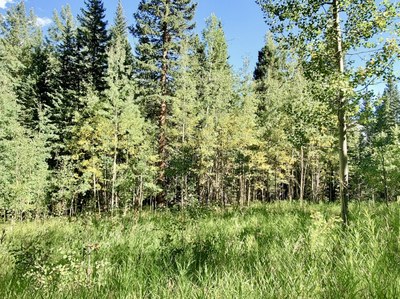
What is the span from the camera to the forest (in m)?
3.15

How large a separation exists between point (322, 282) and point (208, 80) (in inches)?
1354

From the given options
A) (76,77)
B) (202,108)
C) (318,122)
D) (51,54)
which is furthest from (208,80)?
(318,122)

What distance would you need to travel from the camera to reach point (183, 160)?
24000mm

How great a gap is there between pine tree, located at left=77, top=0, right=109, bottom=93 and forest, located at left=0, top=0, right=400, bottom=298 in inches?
5.9

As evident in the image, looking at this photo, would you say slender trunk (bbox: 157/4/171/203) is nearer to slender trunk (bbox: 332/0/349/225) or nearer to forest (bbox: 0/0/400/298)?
forest (bbox: 0/0/400/298)

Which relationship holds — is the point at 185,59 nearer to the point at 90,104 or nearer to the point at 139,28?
the point at 139,28

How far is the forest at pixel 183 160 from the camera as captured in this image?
10.3 ft

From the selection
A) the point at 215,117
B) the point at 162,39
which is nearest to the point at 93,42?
the point at 162,39

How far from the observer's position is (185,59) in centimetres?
2816

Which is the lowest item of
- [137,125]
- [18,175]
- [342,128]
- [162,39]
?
[18,175]

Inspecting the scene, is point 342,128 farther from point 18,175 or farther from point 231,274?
point 18,175

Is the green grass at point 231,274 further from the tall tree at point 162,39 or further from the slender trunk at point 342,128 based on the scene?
the tall tree at point 162,39

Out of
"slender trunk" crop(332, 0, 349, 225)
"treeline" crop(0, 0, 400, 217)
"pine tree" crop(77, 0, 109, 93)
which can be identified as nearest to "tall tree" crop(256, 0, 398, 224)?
"slender trunk" crop(332, 0, 349, 225)

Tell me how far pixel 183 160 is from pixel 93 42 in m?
18.5
